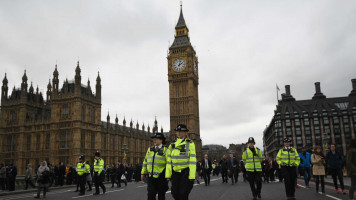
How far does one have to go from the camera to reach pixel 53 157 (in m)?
51.2

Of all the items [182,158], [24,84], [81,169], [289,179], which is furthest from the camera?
[24,84]

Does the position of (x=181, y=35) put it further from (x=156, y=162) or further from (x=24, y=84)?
(x=156, y=162)

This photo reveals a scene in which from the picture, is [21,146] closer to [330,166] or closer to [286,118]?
[330,166]

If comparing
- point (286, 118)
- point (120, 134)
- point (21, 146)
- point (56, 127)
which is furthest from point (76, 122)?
point (286, 118)

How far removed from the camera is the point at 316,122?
306ft

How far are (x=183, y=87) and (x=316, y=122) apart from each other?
42.0 meters

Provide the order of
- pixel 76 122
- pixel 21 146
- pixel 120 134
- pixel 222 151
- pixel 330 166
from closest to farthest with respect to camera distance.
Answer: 1. pixel 330 166
2. pixel 76 122
3. pixel 21 146
4. pixel 120 134
5. pixel 222 151

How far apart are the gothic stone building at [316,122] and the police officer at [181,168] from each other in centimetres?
9073

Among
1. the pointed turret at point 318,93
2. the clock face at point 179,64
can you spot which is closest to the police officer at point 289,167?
the clock face at point 179,64

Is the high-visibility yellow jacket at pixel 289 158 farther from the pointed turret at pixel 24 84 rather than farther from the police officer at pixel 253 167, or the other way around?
the pointed turret at pixel 24 84

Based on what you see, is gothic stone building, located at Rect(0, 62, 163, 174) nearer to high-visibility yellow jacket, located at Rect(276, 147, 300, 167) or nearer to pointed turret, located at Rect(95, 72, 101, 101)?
pointed turret, located at Rect(95, 72, 101, 101)

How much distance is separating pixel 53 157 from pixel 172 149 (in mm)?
49241

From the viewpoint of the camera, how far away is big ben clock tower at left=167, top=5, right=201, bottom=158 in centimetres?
8444

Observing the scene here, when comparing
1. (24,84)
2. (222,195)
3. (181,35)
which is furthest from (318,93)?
(222,195)
